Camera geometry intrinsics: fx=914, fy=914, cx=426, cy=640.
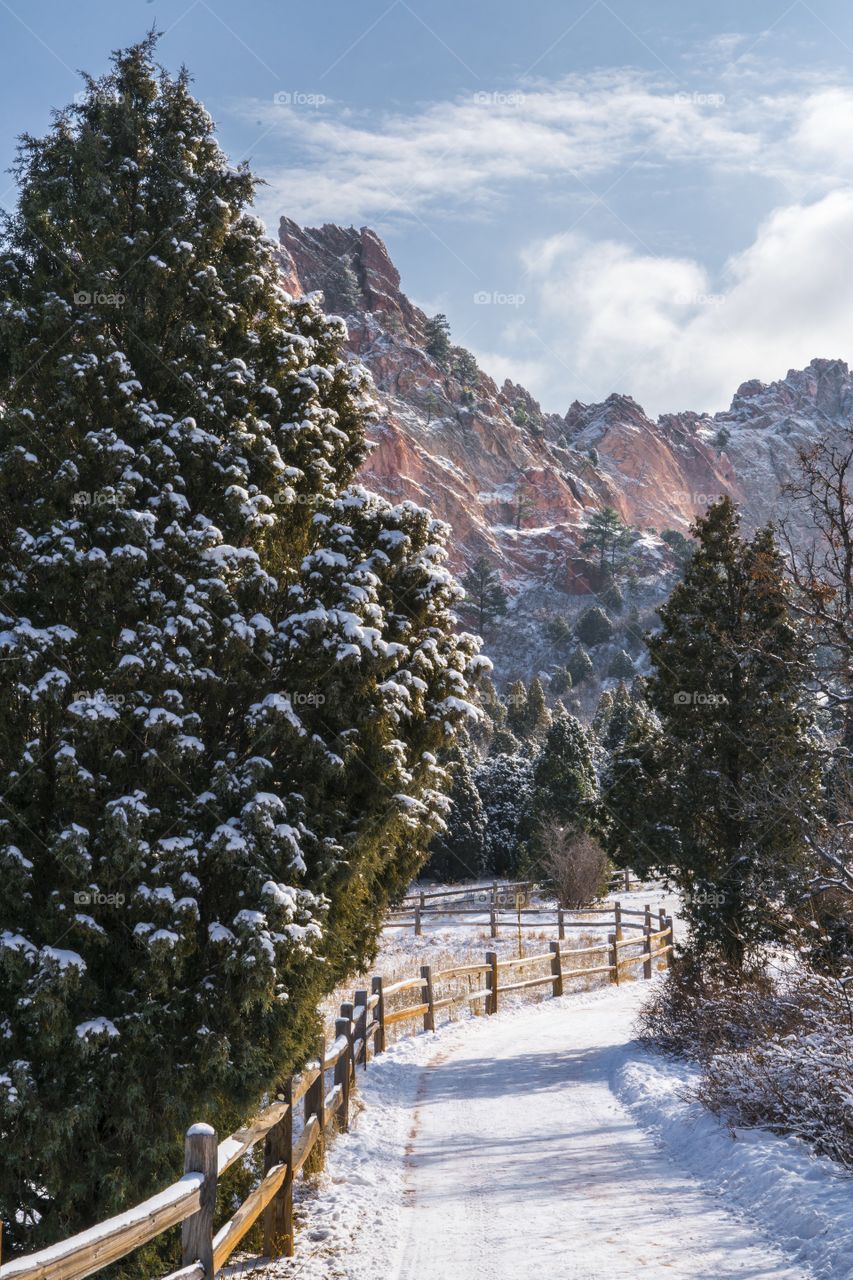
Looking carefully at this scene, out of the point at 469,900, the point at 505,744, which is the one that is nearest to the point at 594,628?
the point at 505,744

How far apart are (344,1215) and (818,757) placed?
886 cm

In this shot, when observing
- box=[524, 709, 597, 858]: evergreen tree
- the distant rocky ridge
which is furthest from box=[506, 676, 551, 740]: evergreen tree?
the distant rocky ridge

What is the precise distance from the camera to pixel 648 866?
1564 centimetres

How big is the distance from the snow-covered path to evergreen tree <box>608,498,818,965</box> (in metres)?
3.19

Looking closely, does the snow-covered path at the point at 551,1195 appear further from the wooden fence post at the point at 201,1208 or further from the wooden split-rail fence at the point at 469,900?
the wooden split-rail fence at the point at 469,900

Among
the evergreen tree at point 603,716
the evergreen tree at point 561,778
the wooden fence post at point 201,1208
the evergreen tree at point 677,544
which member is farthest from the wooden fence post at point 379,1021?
the evergreen tree at point 677,544

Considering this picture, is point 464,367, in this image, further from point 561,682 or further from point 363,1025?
point 363,1025

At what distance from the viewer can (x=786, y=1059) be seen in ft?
27.1

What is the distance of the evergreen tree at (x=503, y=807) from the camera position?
50500mm

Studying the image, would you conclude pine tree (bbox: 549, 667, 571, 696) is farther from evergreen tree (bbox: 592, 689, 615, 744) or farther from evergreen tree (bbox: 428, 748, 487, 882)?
evergreen tree (bbox: 428, 748, 487, 882)

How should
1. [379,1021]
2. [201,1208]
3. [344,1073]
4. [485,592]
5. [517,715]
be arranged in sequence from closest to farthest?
[201,1208] < [344,1073] < [379,1021] < [517,715] < [485,592]

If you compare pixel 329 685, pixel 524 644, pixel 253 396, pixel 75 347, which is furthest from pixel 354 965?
pixel 524 644

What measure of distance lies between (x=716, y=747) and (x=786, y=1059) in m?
7.34

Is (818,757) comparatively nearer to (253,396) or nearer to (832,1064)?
(832,1064)
